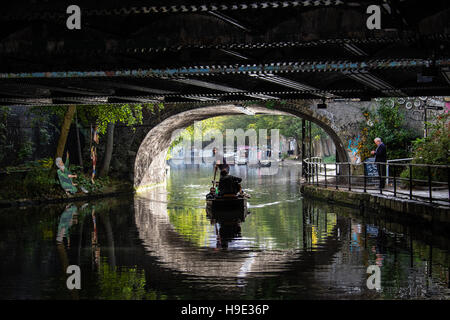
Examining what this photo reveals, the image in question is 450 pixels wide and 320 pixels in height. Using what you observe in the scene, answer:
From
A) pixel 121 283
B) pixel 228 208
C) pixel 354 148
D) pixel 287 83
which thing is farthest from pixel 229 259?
pixel 354 148

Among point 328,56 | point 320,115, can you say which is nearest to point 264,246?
point 328,56

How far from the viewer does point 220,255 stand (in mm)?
10945

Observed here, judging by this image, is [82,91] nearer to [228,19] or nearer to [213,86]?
[213,86]

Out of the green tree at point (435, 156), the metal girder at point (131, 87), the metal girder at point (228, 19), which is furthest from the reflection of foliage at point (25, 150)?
the metal girder at point (228, 19)

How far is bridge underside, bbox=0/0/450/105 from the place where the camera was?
6383mm

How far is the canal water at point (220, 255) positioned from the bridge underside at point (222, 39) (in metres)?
2.89

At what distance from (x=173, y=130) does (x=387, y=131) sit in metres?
11.9

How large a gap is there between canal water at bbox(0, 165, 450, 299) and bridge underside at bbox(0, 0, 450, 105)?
9.47 ft

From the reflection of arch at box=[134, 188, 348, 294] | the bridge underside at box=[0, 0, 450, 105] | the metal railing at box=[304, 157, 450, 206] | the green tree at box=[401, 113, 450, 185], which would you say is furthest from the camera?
the green tree at box=[401, 113, 450, 185]

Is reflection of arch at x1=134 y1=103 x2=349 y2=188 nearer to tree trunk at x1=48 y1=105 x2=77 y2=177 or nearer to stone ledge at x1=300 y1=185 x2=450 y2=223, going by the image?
stone ledge at x1=300 y1=185 x2=450 y2=223

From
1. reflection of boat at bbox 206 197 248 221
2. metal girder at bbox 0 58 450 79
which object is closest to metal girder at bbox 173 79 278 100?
metal girder at bbox 0 58 450 79

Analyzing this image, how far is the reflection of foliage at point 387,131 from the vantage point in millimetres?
25469

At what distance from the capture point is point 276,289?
810 centimetres

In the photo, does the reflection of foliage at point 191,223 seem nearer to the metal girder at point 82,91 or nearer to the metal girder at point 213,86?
the metal girder at point 213,86
